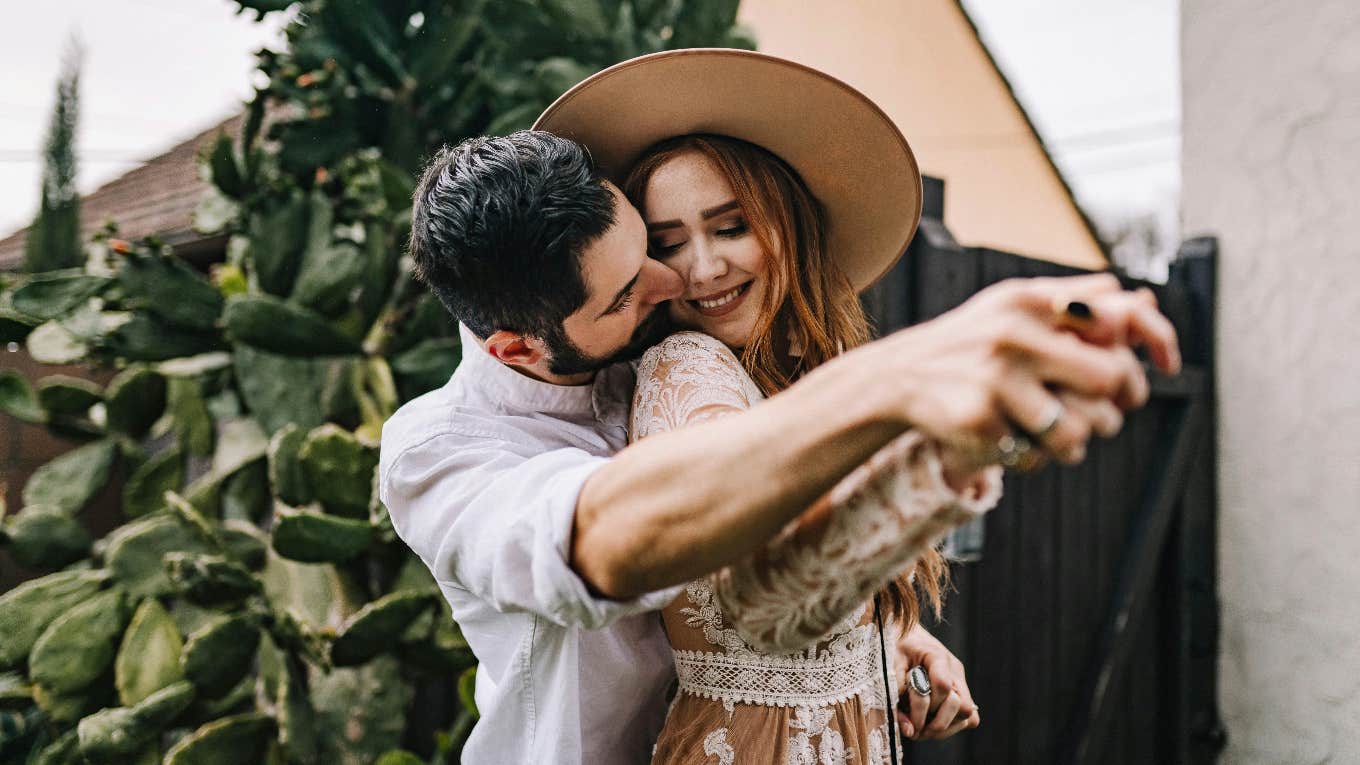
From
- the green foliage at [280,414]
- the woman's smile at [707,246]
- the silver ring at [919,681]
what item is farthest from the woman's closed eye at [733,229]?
the green foliage at [280,414]

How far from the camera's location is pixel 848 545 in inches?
26.1

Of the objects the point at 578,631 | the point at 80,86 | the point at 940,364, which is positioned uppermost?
the point at 80,86

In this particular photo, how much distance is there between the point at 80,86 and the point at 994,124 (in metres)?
7.20

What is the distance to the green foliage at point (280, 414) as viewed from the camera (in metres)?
2.11

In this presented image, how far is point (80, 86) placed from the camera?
22.3ft

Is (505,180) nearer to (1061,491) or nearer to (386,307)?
(386,307)

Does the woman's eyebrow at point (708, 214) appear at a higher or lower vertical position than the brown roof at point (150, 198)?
lower

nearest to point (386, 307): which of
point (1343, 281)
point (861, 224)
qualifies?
point (861, 224)

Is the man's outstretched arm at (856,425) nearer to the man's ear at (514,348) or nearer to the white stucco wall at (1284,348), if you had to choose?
the man's ear at (514,348)

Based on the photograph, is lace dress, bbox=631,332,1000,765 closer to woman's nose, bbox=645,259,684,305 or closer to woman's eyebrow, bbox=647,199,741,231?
woman's nose, bbox=645,259,684,305

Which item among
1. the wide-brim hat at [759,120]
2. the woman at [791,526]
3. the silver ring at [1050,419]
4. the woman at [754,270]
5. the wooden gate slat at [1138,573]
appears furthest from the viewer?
the wooden gate slat at [1138,573]

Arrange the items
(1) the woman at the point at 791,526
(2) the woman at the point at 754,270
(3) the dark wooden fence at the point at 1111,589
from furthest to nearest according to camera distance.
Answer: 1. (3) the dark wooden fence at the point at 1111,589
2. (2) the woman at the point at 754,270
3. (1) the woman at the point at 791,526

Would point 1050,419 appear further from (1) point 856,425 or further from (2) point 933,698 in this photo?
(2) point 933,698

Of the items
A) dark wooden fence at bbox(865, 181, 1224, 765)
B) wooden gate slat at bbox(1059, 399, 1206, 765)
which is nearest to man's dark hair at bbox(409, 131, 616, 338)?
dark wooden fence at bbox(865, 181, 1224, 765)
